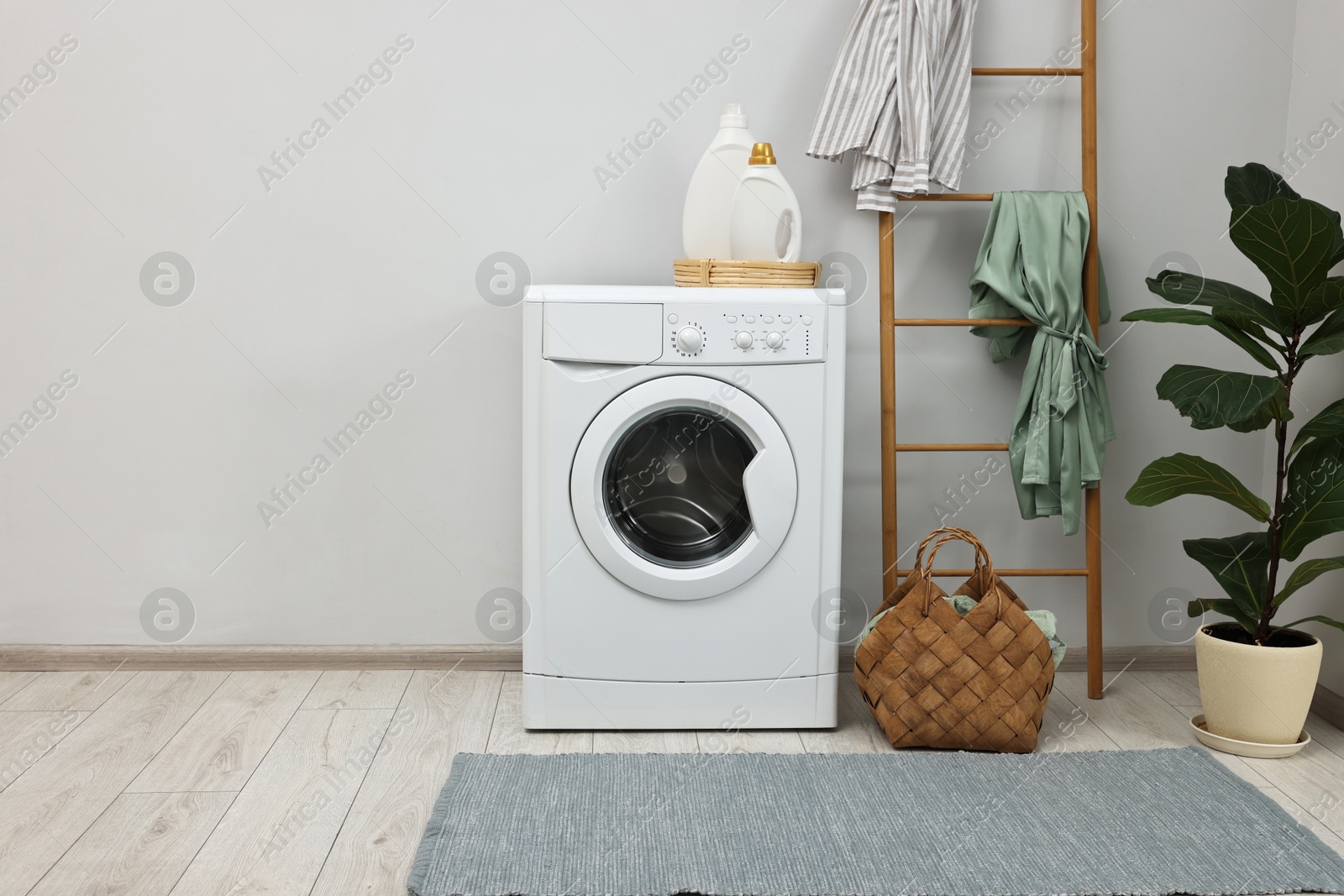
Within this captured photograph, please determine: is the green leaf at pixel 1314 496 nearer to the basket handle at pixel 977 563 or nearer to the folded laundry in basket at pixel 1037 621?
the folded laundry in basket at pixel 1037 621

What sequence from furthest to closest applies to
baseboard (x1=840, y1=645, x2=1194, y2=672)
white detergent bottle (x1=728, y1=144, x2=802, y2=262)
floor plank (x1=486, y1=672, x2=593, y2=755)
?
baseboard (x1=840, y1=645, x2=1194, y2=672) < white detergent bottle (x1=728, y1=144, x2=802, y2=262) < floor plank (x1=486, y1=672, x2=593, y2=755)

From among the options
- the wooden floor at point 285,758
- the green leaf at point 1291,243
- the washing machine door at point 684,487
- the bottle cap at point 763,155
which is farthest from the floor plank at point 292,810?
the green leaf at point 1291,243

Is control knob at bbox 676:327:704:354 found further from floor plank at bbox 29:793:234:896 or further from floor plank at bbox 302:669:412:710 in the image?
floor plank at bbox 29:793:234:896

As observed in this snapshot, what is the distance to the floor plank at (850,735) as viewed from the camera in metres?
1.90

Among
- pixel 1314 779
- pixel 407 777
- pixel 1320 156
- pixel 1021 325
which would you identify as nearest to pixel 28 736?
pixel 407 777

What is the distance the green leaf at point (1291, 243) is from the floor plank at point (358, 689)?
6.15 feet

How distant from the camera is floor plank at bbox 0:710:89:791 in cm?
176

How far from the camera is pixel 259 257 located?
219 centimetres

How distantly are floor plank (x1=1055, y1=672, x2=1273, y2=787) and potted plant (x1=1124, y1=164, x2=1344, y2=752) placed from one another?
76mm

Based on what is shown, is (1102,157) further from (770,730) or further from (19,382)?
(19,382)

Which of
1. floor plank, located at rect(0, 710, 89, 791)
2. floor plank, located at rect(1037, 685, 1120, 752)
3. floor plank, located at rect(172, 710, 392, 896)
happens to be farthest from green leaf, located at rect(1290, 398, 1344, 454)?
floor plank, located at rect(0, 710, 89, 791)

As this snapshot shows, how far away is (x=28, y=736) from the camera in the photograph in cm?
190

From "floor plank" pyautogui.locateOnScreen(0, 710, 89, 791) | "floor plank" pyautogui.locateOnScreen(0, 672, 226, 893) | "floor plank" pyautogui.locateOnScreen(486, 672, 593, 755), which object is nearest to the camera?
"floor plank" pyautogui.locateOnScreen(0, 672, 226, 893)

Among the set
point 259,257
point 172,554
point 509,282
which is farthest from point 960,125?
point 172,554
